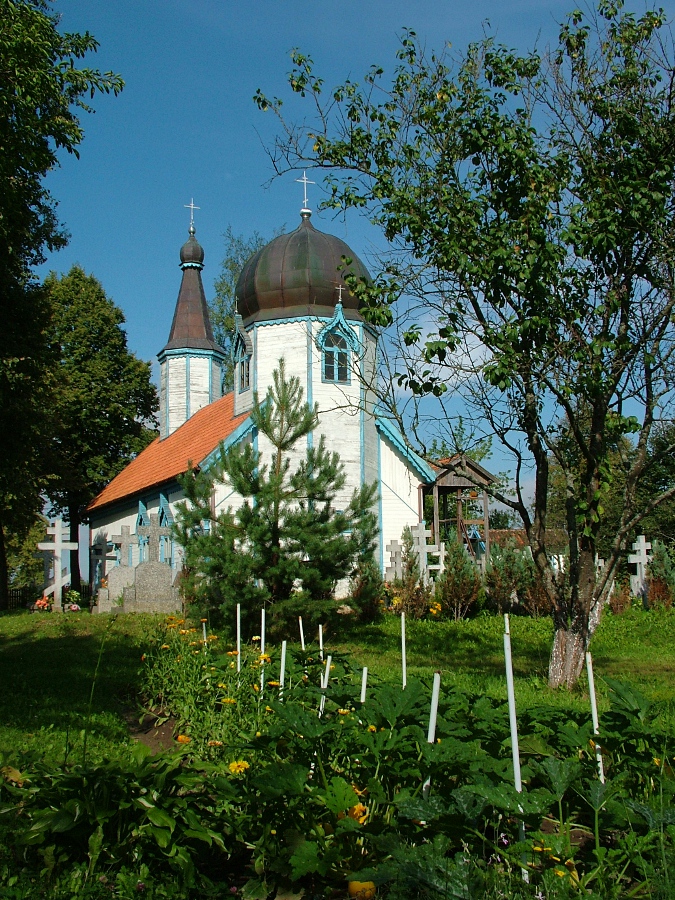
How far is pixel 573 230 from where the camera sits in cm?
801

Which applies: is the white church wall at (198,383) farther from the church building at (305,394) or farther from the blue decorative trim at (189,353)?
the church building at (305,394)

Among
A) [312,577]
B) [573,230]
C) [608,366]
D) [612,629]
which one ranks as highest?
[573,230]

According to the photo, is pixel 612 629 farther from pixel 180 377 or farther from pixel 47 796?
pixel 180 377

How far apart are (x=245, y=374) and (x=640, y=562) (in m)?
9.96

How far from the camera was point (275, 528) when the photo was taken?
41.8 feet

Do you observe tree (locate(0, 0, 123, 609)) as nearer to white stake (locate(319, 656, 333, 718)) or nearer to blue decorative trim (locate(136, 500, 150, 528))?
blue decorative trim (locate(136, 500, 150, 528))

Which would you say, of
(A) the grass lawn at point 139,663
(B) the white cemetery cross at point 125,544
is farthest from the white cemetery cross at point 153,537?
(A) the grass lawn at point 139,663

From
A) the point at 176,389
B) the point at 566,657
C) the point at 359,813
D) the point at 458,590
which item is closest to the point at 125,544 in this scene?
the point at 458,590

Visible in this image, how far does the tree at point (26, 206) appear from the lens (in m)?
11.1

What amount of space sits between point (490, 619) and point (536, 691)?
8.14 m

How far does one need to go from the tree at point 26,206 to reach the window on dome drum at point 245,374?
4365 mm

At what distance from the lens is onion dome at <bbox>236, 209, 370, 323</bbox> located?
19.3m

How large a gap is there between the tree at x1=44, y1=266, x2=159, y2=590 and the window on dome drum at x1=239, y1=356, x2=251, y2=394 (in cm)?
1192

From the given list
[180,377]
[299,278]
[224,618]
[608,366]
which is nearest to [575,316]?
[608,366]
